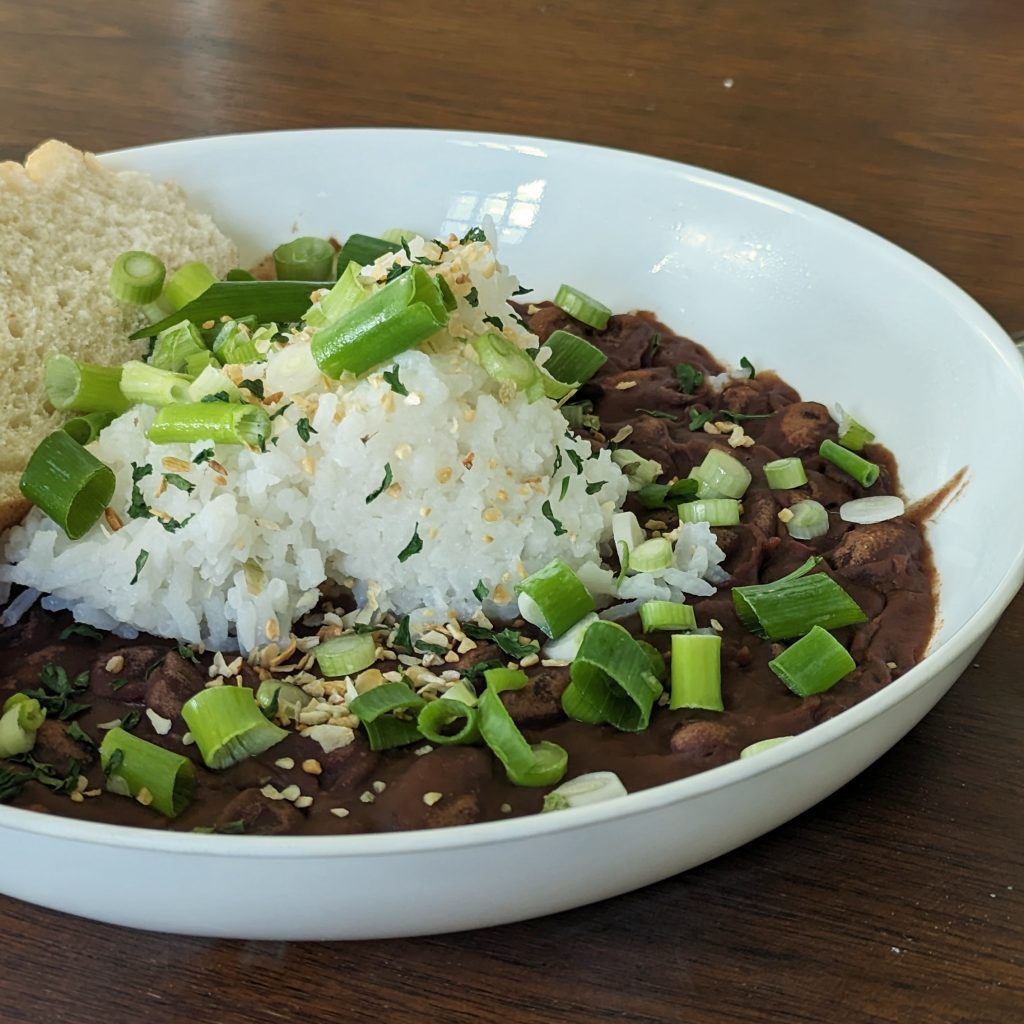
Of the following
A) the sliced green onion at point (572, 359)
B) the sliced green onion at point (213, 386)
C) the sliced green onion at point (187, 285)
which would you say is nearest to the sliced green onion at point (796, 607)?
the sliced green onion at point (572, 359)

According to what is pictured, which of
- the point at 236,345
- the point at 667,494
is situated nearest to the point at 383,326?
the point at 236,345

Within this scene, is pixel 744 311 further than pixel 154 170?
No

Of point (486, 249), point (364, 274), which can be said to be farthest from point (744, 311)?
point (364, 274)

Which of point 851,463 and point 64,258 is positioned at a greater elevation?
point 851,463

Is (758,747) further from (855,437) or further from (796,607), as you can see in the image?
(855,437)

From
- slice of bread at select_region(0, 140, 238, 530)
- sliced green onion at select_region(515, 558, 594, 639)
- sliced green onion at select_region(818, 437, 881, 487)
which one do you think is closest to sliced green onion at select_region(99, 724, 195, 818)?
sliced green onion at select_region(515, 558, 594, 639)

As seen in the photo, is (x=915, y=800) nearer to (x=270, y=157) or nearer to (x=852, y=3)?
(x=270, y=157)

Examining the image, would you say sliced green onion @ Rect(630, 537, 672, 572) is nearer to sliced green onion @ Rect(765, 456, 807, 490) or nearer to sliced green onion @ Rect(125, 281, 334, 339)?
sliced green onion @ Rect(765, 456, 807, 490)
